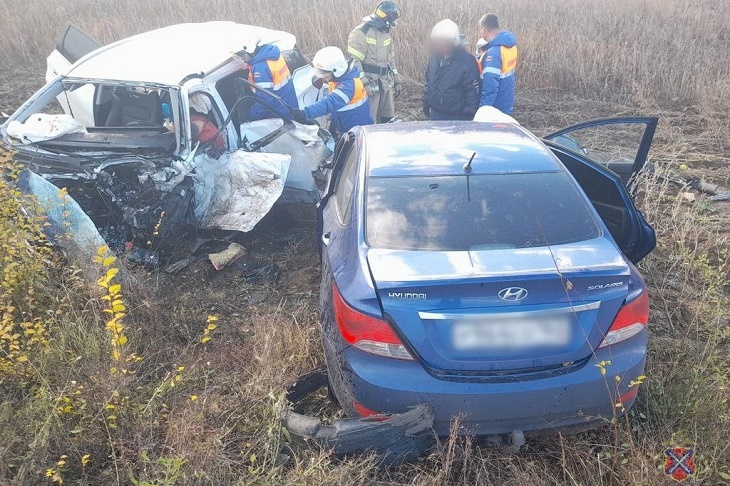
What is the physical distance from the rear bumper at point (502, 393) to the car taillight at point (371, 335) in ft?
0.11

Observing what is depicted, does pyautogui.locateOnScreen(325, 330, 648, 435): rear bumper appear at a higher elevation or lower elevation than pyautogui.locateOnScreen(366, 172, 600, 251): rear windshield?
lower

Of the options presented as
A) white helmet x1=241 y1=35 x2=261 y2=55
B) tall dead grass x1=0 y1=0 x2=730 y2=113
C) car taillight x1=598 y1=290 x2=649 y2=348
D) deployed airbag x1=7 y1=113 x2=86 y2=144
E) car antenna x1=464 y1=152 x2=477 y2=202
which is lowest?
tall dead grass x1=0 y1=0 x2=730 y2=113

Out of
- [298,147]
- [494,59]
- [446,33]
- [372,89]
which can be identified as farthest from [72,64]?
[494,59]

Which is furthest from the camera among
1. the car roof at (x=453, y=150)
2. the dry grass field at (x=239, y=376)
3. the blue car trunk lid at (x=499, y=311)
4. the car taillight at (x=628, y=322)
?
the car roof at (x=453, y=150)

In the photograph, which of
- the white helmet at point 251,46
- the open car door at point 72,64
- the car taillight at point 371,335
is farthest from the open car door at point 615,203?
the open car door at point 72,64

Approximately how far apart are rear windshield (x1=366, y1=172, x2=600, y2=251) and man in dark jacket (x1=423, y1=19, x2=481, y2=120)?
2.88m

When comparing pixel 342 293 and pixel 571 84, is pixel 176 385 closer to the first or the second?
pixel 342 293

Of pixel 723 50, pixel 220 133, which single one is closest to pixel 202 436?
pixel 220 133

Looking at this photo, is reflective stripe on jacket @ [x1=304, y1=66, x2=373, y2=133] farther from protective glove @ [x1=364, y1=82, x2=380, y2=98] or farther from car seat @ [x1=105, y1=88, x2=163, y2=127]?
car seat @ [x1=105, y1=88, x2=163, y2=127]

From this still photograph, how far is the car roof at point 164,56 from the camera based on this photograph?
4.77 m

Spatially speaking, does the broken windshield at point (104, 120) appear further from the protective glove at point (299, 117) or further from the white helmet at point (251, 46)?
the protective glove at point (299, 117)

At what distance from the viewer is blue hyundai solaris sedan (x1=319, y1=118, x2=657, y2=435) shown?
2158mm

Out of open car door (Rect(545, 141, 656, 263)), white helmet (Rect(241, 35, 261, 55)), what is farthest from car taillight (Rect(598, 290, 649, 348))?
white helmet (Rect(241, 35, 261, 55))

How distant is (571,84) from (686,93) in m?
1.69
